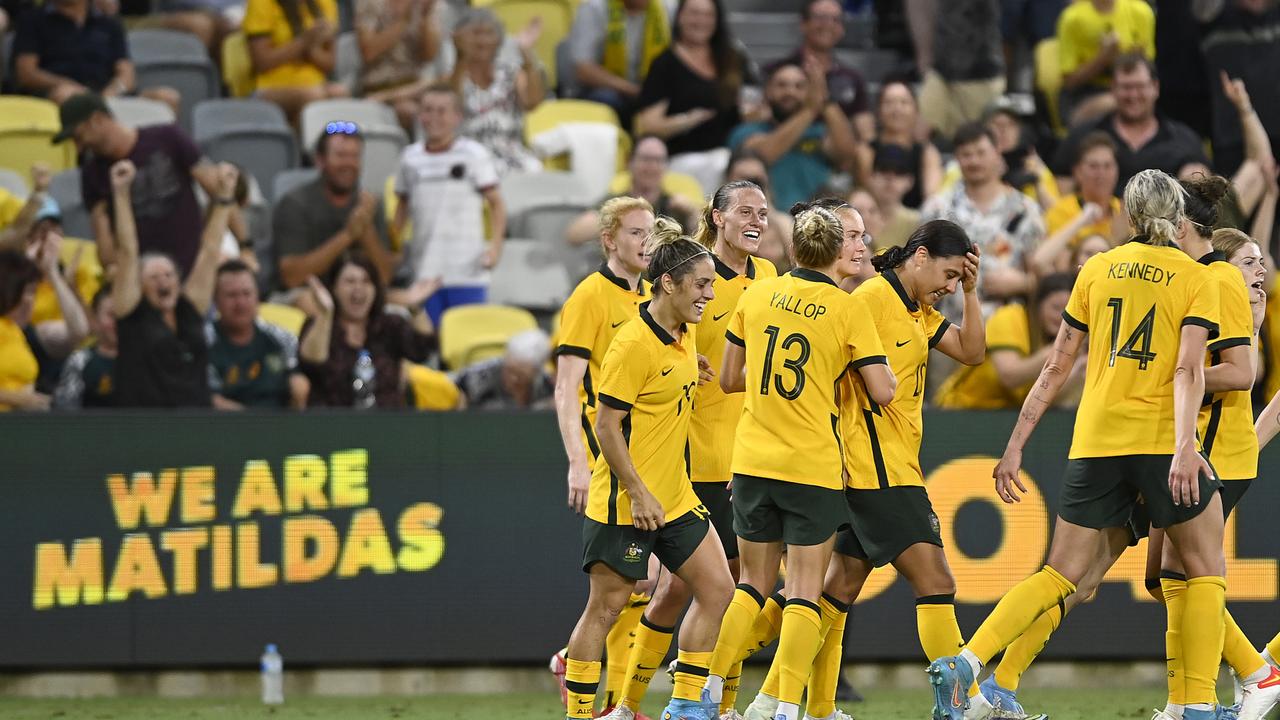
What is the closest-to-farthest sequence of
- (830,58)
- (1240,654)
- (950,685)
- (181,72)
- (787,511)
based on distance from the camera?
(950,685)
(787,511)
(1240,654)
(830,58)
(181,72)

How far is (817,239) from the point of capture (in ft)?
22.7

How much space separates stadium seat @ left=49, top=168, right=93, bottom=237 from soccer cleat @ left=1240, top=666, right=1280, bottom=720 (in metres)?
7.99

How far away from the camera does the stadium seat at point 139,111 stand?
12.6m

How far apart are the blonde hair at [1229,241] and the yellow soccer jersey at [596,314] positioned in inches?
94.3

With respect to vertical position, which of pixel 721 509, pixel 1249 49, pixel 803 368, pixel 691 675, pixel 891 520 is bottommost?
pixel 691 675

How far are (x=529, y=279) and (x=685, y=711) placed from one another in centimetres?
553

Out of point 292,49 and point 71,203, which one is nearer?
point 71,203

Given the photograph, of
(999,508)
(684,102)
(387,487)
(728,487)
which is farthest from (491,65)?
(728,487)

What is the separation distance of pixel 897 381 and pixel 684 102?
658 cm

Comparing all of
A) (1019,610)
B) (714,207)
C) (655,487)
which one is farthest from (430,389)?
(1019,610)

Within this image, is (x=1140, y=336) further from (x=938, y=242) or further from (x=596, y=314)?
(x=596, y=314)

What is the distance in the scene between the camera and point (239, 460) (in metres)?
9.59

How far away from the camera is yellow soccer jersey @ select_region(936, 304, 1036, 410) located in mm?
10203

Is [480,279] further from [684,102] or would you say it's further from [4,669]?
[4,669]
